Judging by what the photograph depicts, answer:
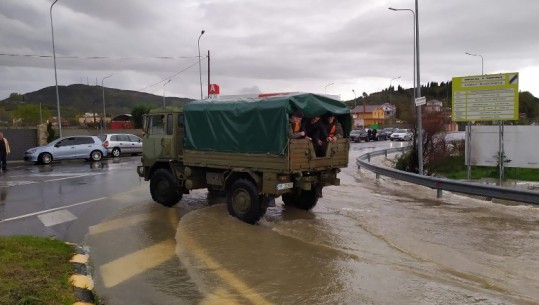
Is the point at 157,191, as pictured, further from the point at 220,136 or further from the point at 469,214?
the point at 469,214

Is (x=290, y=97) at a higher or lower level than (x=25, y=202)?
higher

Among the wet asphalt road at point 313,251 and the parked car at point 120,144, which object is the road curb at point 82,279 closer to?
the wet asphalt road at point 313,251

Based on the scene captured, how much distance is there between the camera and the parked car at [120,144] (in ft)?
100

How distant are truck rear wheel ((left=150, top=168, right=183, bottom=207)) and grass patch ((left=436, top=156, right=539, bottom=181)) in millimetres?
14941

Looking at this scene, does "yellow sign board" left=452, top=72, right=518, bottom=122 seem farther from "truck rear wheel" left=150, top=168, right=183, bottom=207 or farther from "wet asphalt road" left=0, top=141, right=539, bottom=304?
"truck rear wheel" left=150, top=168, right=183, bottom=207

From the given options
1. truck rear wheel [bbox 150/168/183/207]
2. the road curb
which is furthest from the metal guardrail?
the road curb

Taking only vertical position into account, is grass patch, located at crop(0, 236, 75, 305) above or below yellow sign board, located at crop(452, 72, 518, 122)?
below

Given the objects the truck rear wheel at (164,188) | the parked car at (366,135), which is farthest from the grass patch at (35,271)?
the parked car at (366,135)

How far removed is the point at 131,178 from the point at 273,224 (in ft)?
31.9

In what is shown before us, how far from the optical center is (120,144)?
1228 inches

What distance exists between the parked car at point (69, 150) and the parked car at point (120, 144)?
5.00 ft

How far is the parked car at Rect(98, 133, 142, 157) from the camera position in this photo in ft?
100

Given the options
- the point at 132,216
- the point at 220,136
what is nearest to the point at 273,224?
the point at 220,136

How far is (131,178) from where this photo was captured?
17.9 meters
